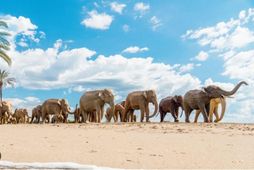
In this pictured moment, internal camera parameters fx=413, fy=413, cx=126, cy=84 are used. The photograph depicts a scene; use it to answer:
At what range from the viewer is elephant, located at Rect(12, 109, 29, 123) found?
45.4 meters

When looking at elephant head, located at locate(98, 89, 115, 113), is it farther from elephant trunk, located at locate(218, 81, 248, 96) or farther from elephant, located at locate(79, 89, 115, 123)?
elephant trunk, located at locate(218, 81, 248, 96)

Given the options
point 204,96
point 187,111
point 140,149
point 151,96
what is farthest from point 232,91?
point 140,149

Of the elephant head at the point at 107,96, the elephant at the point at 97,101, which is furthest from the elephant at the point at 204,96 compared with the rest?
the elephant at the point at 97,101

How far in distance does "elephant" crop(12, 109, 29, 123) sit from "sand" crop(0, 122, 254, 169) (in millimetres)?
32128

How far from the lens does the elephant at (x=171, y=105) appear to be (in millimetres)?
28406

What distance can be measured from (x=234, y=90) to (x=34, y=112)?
25.0m

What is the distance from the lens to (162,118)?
29.7 m

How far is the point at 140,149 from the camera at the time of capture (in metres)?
10.8

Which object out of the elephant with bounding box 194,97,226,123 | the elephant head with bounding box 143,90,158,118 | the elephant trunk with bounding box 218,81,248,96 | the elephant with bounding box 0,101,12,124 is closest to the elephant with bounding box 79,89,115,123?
the elephant head with bounding box 143,90,158,118

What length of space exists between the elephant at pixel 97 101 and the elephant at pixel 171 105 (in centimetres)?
495

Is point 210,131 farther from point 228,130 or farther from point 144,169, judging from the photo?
point 144,169

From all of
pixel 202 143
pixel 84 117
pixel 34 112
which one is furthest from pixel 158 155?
pixel 34 112

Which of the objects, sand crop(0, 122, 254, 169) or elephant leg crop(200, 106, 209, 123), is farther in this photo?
elephant leg crop(200, 106, 209, 123)

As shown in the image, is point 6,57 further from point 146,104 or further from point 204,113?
point 204,113
